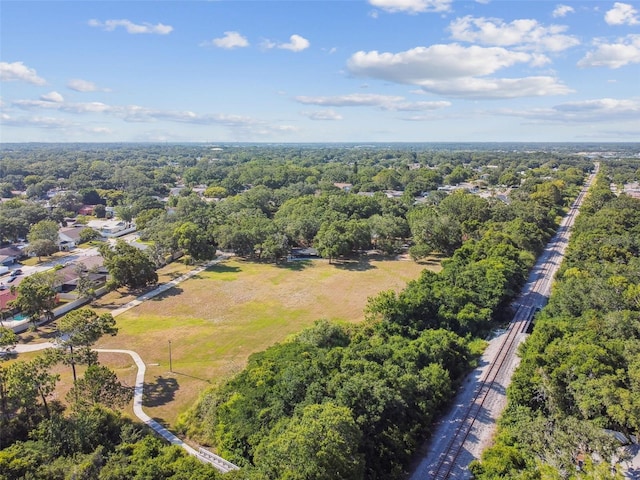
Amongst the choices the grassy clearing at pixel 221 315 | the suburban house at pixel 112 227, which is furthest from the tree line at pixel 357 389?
the suburban house at pixel 112 227

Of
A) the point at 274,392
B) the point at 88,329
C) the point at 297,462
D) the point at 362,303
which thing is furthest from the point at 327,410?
the point at 362,303

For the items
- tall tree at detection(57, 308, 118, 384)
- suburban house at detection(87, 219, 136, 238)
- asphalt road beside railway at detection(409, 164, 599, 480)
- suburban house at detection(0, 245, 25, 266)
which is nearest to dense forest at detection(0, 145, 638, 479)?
tall tree at detection(57, 308, 118, 384)

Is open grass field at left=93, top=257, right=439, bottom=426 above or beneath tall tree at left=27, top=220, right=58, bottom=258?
beneath

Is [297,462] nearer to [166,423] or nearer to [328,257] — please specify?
[166,423]

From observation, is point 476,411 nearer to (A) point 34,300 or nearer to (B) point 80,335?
(B) point 80,335

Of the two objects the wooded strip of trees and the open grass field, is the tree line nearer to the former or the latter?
the wooded strip of trees
